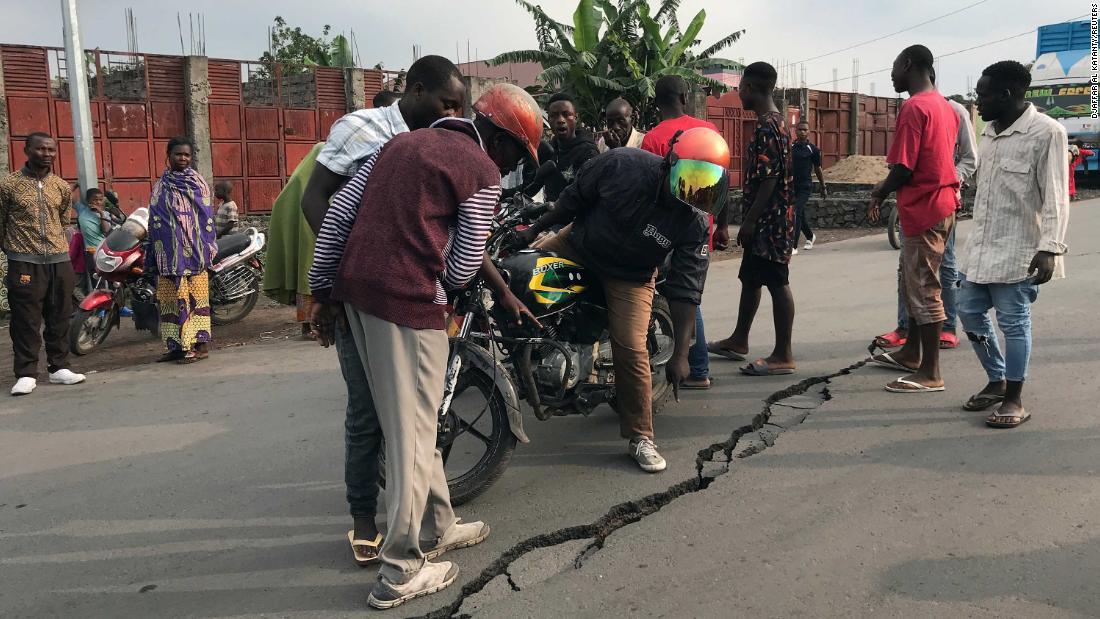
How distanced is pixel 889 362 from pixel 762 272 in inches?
40.6

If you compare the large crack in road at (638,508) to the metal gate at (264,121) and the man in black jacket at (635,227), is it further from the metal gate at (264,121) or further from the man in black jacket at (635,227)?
A: the metal gate at (264,121)

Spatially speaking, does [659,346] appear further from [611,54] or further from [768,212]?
[611,54]

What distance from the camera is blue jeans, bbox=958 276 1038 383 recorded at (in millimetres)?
4531

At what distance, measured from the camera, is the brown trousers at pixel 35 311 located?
607 centimetres

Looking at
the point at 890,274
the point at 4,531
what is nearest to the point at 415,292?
the point at 4,531

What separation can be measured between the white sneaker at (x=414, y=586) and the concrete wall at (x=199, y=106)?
1207 centimetres

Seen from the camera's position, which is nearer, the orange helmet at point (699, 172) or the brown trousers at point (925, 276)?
the orange helmet at point (699, 172)

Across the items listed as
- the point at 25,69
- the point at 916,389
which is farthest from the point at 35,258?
the point at 25,69

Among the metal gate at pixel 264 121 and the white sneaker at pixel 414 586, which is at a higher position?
the metal gate at pixel 264 121

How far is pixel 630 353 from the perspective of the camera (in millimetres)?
4180

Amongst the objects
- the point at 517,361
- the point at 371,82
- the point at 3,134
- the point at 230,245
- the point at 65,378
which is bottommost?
the point at 65,378

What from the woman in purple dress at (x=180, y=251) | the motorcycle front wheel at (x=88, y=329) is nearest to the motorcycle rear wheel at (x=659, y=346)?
the woman in purple dress at (x=180, y=251)

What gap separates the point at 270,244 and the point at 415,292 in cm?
325

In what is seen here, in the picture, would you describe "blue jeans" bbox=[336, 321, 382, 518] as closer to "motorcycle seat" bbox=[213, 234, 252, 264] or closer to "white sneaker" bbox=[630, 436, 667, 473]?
"white sneaker" bbox=[630, 436, 667, 473]
